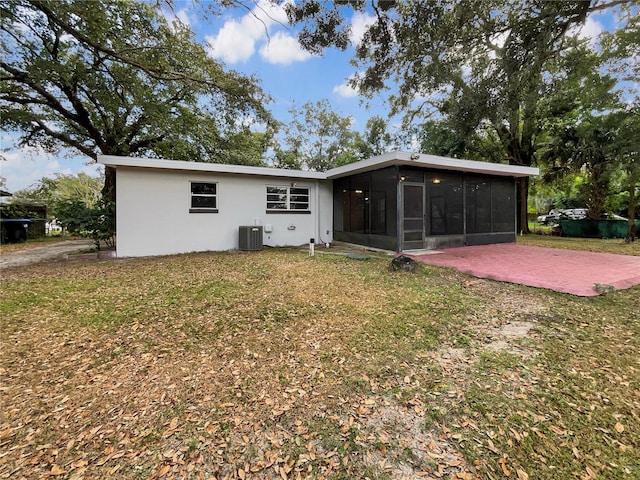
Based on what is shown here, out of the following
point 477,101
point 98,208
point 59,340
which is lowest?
point 59,340

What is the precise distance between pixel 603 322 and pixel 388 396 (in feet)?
9.94

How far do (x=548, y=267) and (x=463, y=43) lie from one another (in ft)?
16.5

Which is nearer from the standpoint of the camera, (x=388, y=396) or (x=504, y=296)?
(x=388, y=396)

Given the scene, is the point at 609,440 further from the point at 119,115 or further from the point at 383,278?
the point at 119,115

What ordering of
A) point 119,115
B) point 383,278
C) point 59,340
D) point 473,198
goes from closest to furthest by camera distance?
1. point 59,340
2. point 383,278
3. point 473,198
4. point 119,115

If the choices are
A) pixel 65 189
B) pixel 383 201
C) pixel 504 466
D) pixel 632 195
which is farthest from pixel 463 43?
pixel 65 189

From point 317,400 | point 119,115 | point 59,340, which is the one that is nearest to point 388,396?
point 317,400

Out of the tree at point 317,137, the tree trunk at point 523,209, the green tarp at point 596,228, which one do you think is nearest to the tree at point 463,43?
the tree trunk at point 523,209

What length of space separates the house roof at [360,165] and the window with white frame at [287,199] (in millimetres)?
519

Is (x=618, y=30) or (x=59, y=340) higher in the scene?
(x=618, y=30)

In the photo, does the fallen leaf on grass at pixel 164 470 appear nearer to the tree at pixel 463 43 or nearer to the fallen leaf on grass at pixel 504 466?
the fallen leaf on grass at pixel 504 466

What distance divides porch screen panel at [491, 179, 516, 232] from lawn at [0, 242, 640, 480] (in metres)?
6.01

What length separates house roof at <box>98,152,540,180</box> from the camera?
746 cm

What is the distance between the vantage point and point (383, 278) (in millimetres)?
5441
